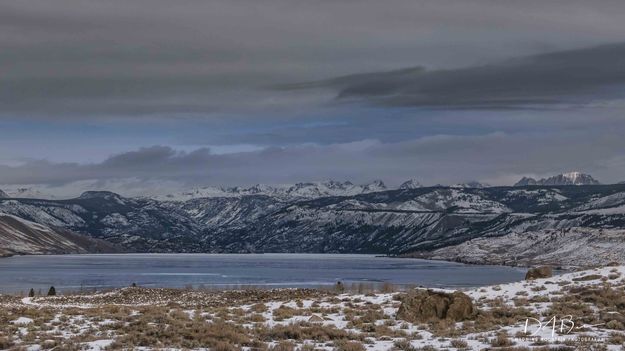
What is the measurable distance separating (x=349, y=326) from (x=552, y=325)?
8.64 meters

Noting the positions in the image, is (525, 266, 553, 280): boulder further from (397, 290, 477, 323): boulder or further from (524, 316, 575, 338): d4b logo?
(524, 316, 575, 338): d4b logo

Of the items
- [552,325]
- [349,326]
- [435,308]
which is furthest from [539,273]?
[349,326]

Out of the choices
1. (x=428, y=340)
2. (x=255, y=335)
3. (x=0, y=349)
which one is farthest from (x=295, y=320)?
(x=0, y=349)

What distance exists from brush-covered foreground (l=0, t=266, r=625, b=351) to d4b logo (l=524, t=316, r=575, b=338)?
1.6 inches

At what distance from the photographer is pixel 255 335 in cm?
3139

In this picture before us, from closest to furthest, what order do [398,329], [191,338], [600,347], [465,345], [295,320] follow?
1. [600,347]
2. [465,345]
3. [191,338]
4. [398,329]
5. [295,320]

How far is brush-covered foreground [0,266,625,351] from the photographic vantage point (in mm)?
28266

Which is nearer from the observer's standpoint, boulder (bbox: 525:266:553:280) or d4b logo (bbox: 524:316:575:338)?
d4b logo (bbox: 524:316:575:338)

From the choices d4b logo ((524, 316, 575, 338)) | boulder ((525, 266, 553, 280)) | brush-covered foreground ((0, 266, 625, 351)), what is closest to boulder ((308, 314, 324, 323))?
brush-covered foreground ((0, 266, 625, 351))

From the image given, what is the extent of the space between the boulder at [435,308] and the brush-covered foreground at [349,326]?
72cm

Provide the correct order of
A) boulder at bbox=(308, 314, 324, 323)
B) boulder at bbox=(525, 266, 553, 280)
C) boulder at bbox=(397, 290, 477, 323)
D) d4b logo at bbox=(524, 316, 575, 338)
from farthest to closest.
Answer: boulder at bbox=(525, 266, 553, 280) → boulder at bbox=(397, 290, 477, 323) → boulder at bbox=(308, 314, 324, 323) → d4b logo at bbox=(524, 316, 575, 338)

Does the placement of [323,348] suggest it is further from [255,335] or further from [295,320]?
[295,320]

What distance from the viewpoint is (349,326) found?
34.3 metres

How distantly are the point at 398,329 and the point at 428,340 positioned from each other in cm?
364
